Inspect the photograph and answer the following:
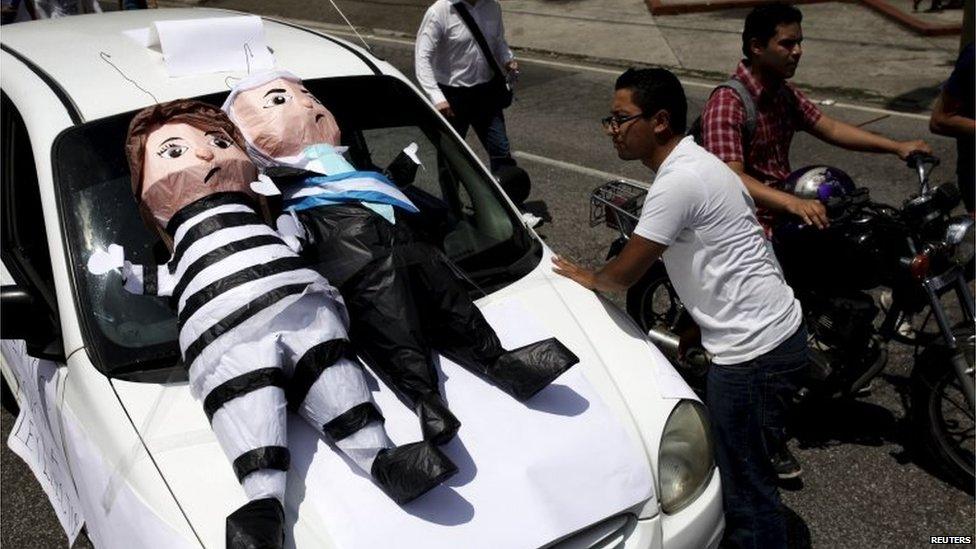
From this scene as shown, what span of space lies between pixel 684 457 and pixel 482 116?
154 inches

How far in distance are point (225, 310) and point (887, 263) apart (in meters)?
2.58

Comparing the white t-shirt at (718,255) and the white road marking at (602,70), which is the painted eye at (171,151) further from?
the white road marking at (602,70)

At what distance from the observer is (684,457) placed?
2.80 metres

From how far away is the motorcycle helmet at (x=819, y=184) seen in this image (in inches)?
145

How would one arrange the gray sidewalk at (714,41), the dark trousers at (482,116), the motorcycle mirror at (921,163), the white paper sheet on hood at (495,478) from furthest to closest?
the gray sidewalk at (714,41)
the dark trousers at (482,116)
the motorcycle mirror at (921,163)
the white paper sheet on hood at (495,478)

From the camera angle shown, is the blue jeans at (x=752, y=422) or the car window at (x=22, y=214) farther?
the car window at (x=22, y=214)

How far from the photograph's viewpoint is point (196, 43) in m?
3.51

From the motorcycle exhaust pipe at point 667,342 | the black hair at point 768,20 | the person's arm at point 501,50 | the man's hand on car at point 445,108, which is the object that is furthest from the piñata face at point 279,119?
the person's arm at point 501,50

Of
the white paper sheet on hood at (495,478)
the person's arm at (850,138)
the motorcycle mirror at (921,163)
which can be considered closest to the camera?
the white paper sheet on hood at (495,478)

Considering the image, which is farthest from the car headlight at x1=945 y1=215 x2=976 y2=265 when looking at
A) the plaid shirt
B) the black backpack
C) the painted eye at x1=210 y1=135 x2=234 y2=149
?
the painted eye at x1=210 y1=135 x2=234 y2=149

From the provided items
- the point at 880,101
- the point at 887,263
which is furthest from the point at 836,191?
the point at 880,101

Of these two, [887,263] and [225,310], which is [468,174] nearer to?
[225,310]

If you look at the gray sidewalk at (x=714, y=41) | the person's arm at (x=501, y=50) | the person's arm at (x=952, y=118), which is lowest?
the gray sidewalk at (x=714, y=41)

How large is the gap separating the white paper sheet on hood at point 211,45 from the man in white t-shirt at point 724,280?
1485 mm
